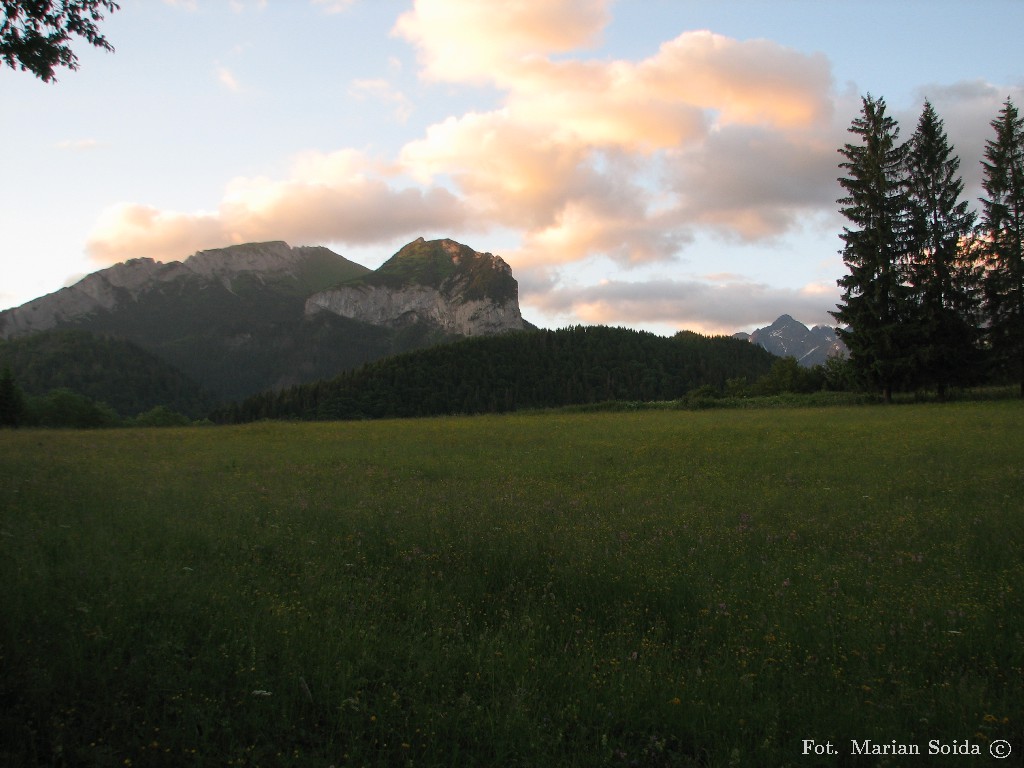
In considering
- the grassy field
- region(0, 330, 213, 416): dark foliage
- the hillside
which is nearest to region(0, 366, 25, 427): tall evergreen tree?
the grassy field

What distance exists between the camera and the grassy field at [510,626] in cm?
488

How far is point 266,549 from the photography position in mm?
9656

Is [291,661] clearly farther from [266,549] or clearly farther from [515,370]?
[515,370]

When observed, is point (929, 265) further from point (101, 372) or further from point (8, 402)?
point (101, 372)

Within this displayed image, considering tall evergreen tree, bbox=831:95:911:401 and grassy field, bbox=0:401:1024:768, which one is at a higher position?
tall evergreen tree, bbox=831:95:911:401

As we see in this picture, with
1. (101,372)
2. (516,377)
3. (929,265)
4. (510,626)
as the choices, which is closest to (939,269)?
(929,265)

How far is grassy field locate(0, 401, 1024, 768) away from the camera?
16.0ft

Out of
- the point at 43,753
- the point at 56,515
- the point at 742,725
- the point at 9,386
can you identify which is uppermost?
the point at 9,386

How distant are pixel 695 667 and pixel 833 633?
183cm

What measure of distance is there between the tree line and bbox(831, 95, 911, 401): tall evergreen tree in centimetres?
7

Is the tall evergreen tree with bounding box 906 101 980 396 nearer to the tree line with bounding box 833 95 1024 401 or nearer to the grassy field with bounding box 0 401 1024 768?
the tree line with bounding box 833 95 1024 401

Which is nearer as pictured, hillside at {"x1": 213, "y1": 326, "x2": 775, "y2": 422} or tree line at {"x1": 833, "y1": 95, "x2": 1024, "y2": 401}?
tree line at {"x1": 833, "y1": 95, "x2": 1024, "y2": 401}

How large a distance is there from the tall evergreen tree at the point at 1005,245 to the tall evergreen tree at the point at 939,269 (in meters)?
0.99

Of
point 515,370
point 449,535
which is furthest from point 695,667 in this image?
point 515,370
